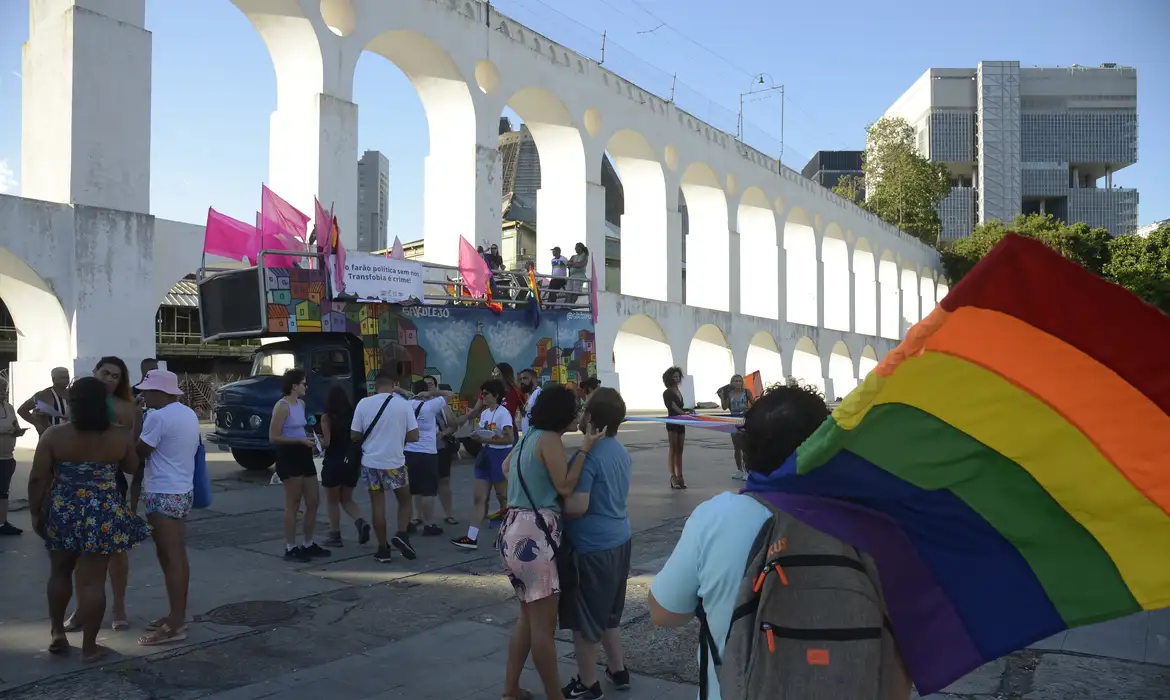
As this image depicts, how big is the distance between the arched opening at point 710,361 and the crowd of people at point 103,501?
99.3 feet

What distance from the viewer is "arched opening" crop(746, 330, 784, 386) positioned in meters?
40.3

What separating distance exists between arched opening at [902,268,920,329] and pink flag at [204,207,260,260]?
52421mm

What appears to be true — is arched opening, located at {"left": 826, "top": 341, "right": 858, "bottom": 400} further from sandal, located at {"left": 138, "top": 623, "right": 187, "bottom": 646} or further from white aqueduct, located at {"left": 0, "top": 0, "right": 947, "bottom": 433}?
sandal, located at {"left": 138, "top": 623, "right": 187, "bottom": 646}

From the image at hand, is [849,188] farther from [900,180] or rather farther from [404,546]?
[404,546]

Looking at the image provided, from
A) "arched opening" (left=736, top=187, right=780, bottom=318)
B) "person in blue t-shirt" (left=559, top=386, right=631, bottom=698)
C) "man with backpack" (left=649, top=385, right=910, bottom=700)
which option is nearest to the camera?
"man with backpack" (left=649, top=385, right=910, bottom=700)

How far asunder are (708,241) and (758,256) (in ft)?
16.9

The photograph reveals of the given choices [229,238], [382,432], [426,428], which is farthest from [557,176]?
[382,432]

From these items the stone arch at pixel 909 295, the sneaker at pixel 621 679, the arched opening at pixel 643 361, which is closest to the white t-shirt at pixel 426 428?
the sneaker at pixel 621 679

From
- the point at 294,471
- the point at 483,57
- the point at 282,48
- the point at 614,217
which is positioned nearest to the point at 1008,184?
the point at 614,217

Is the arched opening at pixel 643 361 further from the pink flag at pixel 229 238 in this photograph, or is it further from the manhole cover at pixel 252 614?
the manhole cover at pixel 252 614

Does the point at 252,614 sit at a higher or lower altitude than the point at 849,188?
lower

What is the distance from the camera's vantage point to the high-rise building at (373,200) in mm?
48375

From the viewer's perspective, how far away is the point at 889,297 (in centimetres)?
5744

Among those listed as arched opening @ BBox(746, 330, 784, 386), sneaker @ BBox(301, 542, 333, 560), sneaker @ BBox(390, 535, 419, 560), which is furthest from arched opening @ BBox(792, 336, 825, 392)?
sneaker @ BBox(301, 542, 333, 560)
